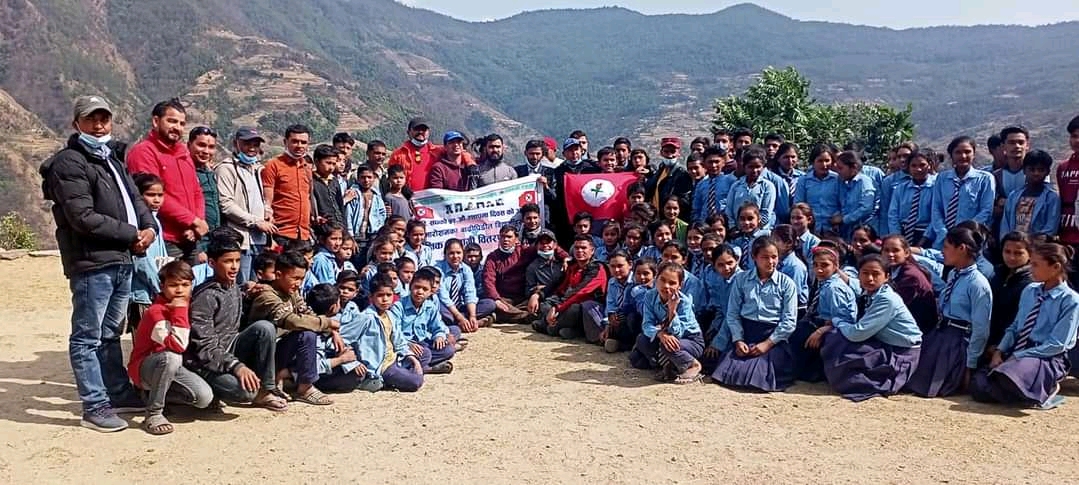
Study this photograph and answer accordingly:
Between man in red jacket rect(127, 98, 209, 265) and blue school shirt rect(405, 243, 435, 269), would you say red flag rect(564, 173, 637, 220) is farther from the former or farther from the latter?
man in red jacket rect(127, 98, 209, 265)

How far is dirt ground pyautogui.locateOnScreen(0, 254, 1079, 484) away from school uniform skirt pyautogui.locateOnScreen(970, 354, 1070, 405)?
109 mm

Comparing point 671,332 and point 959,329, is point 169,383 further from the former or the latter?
point 959,329

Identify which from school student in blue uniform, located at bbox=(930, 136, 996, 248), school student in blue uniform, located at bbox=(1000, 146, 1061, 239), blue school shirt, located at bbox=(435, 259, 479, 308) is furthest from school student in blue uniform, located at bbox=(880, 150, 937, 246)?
blue school shirt, located at bbox=(435, 259, 479, 308)

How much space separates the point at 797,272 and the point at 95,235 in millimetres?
4913

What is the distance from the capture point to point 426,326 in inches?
267

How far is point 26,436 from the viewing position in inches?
197

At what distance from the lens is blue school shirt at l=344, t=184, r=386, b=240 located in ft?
26.3

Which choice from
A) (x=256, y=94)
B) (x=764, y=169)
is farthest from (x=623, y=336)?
(x=256, y=94)

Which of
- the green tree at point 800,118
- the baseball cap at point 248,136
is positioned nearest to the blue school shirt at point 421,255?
the baseball cap at point 248,136

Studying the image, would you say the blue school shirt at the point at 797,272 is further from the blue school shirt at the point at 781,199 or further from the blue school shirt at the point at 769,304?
A: the blue school shirt at the point at 781,199

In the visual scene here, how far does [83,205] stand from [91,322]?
72 centimetres

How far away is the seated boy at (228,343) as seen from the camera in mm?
5219

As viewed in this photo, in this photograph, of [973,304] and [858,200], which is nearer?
[973,304]

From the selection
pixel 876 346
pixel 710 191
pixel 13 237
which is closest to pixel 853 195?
pixel 710 191
